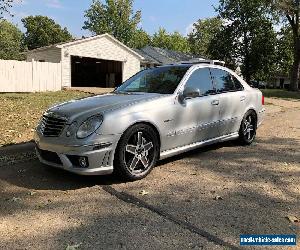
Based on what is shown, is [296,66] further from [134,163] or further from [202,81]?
[134,163]

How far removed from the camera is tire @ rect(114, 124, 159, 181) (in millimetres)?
4840

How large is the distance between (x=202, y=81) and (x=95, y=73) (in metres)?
31.4

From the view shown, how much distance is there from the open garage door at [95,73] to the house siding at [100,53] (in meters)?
1.08

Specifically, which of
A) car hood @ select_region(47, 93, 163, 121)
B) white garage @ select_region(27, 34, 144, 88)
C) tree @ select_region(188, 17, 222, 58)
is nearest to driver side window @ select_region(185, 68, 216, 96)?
car hood @ select_region(47, 93, 163, 121)

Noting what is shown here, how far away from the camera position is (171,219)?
12.8 ft

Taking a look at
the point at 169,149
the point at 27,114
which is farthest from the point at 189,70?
the point at 27,114

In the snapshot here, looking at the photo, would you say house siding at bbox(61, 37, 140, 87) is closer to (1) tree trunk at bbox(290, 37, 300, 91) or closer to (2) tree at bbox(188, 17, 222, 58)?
(1) tree trunk at bbox(290, 37, 300, 91)

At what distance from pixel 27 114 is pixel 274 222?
8986 mm

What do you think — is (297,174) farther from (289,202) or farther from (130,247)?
(130,247)

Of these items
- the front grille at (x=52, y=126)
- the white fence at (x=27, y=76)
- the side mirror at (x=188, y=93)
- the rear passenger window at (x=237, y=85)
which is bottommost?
the front grille at (x=52, y=126)

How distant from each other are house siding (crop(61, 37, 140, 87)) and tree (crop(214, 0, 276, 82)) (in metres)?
15.5

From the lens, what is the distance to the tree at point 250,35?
42.3 m

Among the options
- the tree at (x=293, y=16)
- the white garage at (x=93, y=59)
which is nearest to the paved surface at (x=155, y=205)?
the white garage at (x=93, y=59)

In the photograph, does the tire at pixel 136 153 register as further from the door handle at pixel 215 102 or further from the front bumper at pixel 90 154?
the door handle at pixel 215 102
